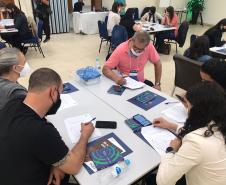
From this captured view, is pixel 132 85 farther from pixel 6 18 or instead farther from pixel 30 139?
pixel 6 18

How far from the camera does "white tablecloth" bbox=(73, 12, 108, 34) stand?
7172 millimetres

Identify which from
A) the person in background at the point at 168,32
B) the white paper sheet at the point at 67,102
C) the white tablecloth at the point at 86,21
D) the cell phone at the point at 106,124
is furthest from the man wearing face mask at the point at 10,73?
the white tablecloth at the point at 86,21

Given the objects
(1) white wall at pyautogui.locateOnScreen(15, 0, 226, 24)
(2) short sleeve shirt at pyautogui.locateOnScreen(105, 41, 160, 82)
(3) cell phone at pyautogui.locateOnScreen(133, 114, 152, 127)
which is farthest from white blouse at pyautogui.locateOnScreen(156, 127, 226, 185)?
(1) white wall at pyautogui.locateOnScreen(15, 0, 226, 24)

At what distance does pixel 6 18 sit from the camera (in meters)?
5.86

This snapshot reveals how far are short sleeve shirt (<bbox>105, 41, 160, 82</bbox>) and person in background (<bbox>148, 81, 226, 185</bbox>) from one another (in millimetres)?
1501

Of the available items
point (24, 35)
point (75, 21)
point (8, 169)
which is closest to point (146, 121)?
point (8, 169)

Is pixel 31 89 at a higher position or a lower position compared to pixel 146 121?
higher

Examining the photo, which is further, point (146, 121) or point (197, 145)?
point (146, 121)

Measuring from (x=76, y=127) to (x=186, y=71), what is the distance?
196 cm

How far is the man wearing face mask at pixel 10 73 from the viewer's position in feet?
5.74

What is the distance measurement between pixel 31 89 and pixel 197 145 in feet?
3.10

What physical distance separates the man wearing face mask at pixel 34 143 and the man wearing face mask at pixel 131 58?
116 centimetres

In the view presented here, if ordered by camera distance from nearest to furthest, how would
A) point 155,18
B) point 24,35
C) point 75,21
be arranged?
1. point 24,35
2. point 155,18
3. point 75,21

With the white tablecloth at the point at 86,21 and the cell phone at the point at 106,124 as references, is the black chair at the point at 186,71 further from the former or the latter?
the white tablecloth at the point at 86,21
